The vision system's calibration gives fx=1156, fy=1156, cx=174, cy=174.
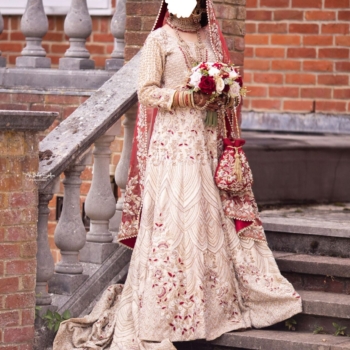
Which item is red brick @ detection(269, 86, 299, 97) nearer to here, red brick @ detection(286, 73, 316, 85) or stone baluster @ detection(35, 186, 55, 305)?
red brick @ detection(286, 73, 316, 85)

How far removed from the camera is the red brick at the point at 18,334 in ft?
18.4

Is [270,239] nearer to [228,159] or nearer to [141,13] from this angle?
[228,159]

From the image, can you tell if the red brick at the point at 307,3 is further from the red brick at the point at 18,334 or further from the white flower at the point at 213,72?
the red brick at the point at 18,334

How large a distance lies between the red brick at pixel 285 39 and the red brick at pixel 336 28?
0.78 feet

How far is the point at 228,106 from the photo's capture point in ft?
18.9

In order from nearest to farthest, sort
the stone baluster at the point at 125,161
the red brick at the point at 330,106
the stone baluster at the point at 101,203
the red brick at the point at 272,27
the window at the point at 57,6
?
the stone baluster at the point at 101,203
the stone baluster at the point at 125,161
the window at the point at 57,6
the red brick at the point at 330,106
the red brick at the point at 272,27

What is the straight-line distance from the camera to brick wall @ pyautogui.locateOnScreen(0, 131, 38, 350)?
5543 mm

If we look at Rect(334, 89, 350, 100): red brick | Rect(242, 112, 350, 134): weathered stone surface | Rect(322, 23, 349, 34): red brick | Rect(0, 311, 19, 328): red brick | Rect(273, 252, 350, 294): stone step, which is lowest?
Rect(0, 311, 19, 328): red brick

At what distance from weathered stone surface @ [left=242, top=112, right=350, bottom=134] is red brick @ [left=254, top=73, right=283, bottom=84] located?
270mm

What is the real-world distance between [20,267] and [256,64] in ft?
14.8

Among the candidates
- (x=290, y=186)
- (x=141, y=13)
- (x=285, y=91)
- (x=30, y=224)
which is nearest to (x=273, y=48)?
(x=285, y=91)

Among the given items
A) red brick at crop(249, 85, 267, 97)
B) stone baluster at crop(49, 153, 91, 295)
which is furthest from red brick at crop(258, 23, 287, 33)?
stone baluster at crop(49, 153, 91, 295)

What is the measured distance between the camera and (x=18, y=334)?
5652 mm

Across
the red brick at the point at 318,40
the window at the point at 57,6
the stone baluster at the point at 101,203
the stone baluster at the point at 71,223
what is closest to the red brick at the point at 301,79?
the red brick at the point at 318,40
